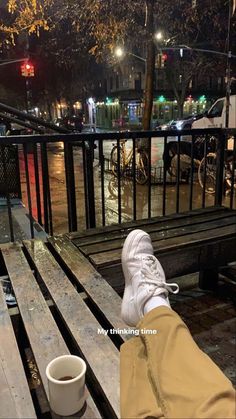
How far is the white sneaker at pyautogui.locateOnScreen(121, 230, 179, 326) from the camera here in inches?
68.2

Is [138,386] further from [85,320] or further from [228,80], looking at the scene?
[228,80]

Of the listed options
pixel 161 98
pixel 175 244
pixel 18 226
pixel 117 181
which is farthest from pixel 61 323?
pixel 161 98

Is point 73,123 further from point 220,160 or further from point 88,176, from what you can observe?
point 88,176

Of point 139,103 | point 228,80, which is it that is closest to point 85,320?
point 228,80

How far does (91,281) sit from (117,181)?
3951 mm

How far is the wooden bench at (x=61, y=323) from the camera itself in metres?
1.47

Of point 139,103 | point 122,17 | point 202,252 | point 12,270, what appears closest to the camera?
point 12,270

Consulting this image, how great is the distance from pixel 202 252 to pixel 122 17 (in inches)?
312

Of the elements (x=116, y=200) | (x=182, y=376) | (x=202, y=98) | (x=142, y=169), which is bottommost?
(x=116, y=200)

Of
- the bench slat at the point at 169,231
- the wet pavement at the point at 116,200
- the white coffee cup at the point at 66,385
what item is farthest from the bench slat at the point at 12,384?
the wet pavement at the point at 116,200

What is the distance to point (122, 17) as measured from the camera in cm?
915

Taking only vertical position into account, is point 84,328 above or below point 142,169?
above

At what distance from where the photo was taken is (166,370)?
1.25 meters

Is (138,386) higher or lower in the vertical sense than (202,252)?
higher
